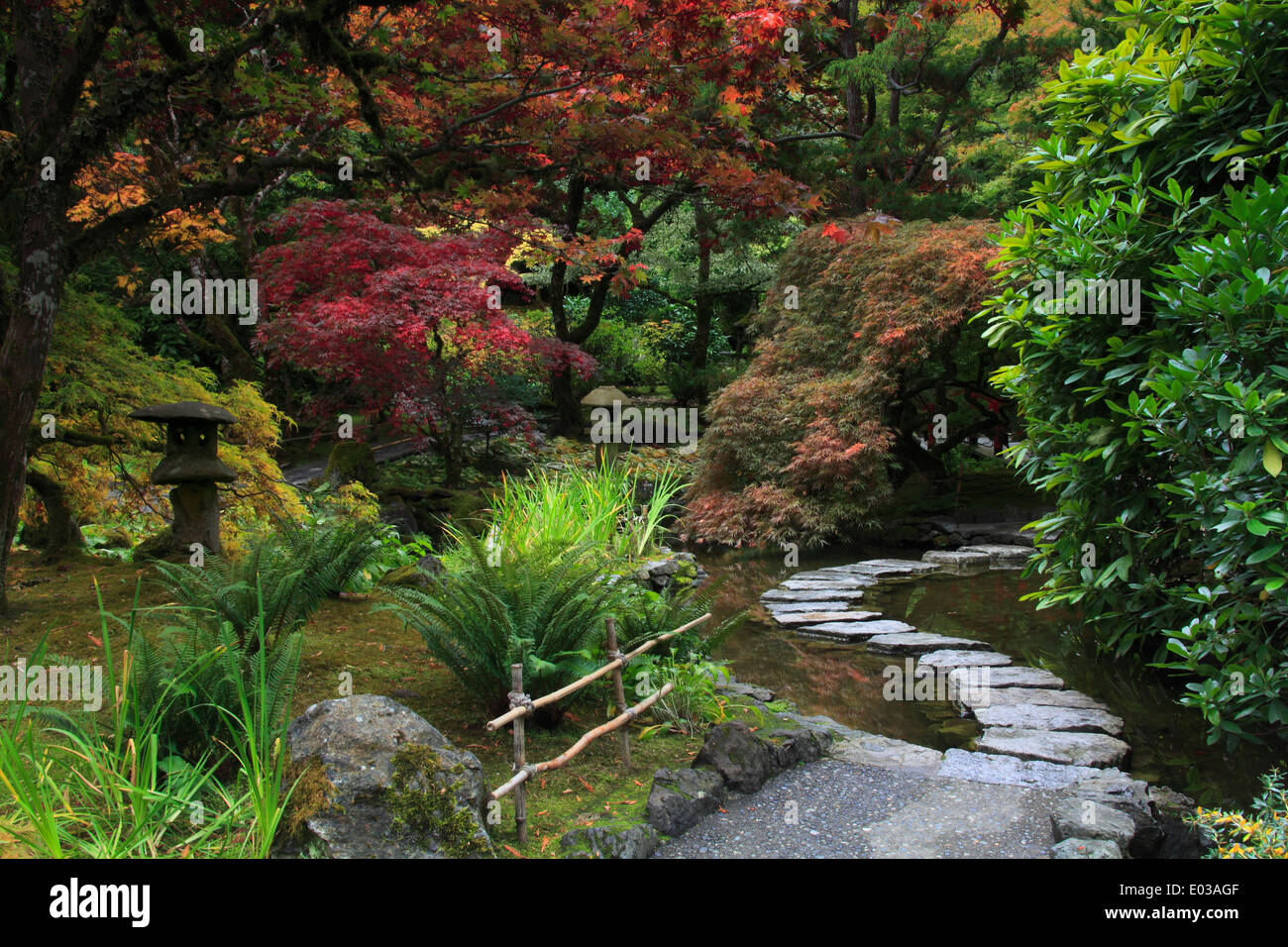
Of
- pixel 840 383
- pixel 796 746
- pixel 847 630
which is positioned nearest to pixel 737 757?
pixel 796 746

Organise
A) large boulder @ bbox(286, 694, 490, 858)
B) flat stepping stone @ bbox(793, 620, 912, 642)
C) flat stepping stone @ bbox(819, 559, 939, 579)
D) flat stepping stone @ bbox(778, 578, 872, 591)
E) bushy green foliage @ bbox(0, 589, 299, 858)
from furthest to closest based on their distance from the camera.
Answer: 1. flat stepping stone @ bbox(819, 559, 939, 579)
2. flat stepping stone @ bbox(778, 578, 872, 591)
3. flat stepping stone @ bbox(793, 620, 912, 642)
4. large boulder @ bbox(286, 694, 490, 858)
5. bushy green foliage @ bbox(0, 589, 299, 858)

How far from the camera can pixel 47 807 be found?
2.01 metres

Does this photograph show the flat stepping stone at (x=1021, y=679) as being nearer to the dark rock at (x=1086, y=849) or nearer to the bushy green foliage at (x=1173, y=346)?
the bushy green foliage at (x=1173, y=346)

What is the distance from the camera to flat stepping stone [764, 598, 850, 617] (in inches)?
271

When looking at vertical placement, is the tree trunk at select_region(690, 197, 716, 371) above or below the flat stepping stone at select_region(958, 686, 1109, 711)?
above

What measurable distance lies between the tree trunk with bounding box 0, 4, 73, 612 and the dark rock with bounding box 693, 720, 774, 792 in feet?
10.9

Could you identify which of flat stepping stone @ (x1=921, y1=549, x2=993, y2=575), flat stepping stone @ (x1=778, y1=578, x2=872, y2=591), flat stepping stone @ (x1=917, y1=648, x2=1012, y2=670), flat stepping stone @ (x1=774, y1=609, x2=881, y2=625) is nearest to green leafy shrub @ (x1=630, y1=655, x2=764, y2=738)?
flat stepping stone @ (x1=917, y1=648, x2=1012, y2=670)

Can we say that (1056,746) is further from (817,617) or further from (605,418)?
(605,418)

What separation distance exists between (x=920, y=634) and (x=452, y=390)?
251 inches

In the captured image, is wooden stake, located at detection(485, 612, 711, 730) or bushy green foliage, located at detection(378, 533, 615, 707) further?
bushy green foliage, located at detection(378, 533, 615, 707)

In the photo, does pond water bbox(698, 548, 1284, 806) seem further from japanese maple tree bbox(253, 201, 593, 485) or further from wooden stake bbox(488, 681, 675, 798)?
japanese maple tree bbox(253, 201, 593, 485)

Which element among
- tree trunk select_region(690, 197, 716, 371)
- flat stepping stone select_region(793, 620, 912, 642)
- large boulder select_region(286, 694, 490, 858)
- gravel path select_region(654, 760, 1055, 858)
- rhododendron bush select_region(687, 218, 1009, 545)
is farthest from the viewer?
tree trunk select_region(690, 197, 716, 371)
